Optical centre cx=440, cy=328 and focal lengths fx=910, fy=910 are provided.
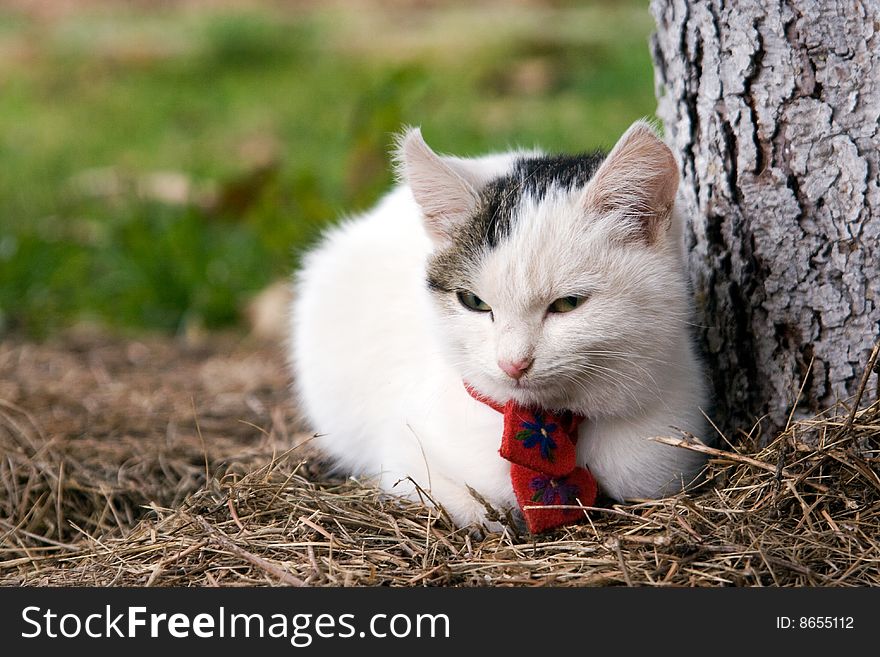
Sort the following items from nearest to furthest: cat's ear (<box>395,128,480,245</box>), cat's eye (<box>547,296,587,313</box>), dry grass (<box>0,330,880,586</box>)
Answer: dry grass (<box>0,330,880,586</box>), cat's eye (<box>547,296,587,313</box>), cat's ear (<box>395,128,480,245</box>)

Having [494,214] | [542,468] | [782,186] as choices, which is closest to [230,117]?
[494,214]

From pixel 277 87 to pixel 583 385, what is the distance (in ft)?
23.4

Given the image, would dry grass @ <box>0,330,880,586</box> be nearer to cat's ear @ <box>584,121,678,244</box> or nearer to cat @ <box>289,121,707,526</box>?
cat @ <box>289,121,707,526</box>

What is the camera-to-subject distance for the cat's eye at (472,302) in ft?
7.54

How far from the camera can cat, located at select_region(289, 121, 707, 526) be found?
2188 mm

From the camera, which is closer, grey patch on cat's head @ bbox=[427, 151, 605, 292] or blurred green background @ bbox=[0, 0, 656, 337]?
grey patch on cat's head @ bbox=[427, 151, 605, 292]

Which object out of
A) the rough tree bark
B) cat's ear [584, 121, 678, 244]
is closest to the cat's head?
cat's ear [584, 121, 678, 244]

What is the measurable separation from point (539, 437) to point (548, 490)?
14cm

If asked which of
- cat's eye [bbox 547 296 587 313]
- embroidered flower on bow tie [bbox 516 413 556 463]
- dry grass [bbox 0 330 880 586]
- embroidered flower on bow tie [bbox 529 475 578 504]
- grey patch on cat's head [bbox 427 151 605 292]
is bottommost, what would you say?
dry grass [bbox 0 330 880 586]

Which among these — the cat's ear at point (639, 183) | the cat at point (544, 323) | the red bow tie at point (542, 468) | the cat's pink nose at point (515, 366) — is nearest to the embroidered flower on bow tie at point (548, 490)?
the red bow tie at point (542, 468)

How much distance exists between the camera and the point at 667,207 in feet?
7.55
